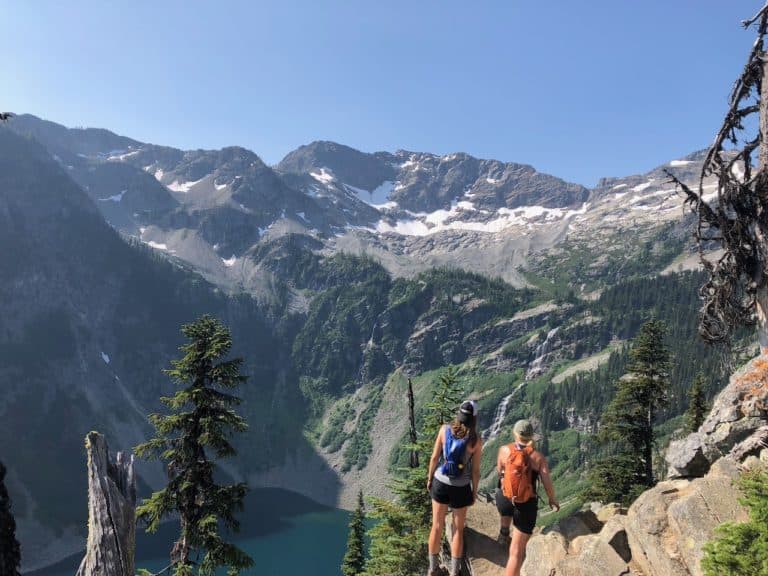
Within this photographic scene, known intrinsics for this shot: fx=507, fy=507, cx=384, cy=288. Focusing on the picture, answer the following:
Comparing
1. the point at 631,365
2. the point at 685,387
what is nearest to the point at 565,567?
the point at 631,365

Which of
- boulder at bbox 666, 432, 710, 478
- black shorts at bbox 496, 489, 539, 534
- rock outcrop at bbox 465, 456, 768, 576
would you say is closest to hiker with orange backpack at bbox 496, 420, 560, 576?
black shorts at bbox 496, 489, 539, 534

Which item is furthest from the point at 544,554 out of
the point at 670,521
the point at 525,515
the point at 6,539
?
the point at 6,539

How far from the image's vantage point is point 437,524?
1137 cm

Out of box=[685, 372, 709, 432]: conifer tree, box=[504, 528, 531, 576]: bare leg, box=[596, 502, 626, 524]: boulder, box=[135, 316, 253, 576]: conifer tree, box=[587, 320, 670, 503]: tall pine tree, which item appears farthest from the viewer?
box=[685, 372, 709, 432]: conifer tree

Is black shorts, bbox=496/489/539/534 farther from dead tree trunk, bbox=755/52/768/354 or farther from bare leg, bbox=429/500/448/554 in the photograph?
dead tree trunk, bbox=755/52/768/354

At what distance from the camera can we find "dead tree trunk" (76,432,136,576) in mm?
7012

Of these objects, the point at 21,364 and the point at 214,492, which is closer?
the point at 214,492

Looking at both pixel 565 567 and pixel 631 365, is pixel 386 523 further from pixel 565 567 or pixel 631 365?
pixel 631 365

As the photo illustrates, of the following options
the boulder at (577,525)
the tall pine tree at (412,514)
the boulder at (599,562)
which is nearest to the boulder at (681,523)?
the boulder at (599,562)

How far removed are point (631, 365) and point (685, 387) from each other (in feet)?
535

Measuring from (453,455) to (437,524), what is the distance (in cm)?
205

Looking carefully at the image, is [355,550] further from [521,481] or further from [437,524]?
[521,481]

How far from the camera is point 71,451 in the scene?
184125mm

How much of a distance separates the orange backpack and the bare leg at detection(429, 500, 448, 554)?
4.99ft
